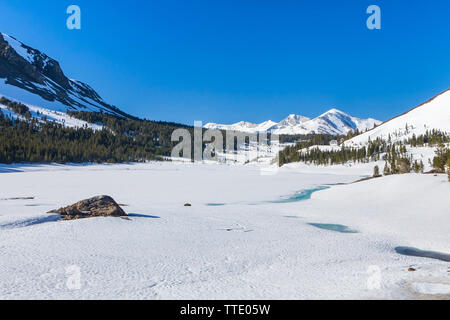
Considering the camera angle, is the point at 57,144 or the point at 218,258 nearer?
the point at 218,258

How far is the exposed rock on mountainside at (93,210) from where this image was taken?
18016mm

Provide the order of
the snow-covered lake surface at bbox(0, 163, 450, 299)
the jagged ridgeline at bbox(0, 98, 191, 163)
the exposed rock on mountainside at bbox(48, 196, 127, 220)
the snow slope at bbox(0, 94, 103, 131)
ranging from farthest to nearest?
the snow slope at bbox(0, 94, 103, 131), the jagged ridgeline at bbox(0, 98, 191, 163), the exposed rock on mountainside at bbox(48, 196, 127, 220), the snow-covered lake surface at bbox(0, 163, 450, 299)

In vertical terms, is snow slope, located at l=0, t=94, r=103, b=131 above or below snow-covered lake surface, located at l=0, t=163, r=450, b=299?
above

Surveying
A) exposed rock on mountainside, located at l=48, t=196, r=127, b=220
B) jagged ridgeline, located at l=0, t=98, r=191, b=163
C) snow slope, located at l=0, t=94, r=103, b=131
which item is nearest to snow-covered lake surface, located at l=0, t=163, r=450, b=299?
exposed rock on mountainside, located at l=48, t=196, r=127, b=220

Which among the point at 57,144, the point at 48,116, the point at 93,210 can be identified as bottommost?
the point at 93,210

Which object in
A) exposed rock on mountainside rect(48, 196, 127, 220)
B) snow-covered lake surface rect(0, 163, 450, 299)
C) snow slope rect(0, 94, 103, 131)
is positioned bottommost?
snow-covered lake surface rect(0, 163, 450, 299)

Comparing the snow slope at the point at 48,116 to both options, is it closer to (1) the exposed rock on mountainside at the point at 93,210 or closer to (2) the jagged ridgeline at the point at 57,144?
(2) the jagged ridgeline at the point at 57,144

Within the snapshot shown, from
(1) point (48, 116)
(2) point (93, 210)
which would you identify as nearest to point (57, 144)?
(1) point (48, 116)

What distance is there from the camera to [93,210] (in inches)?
745

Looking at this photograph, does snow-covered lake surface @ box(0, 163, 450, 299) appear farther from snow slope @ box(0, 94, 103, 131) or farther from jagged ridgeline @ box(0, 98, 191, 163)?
snow slope @ box(0, 94, 103, 131)

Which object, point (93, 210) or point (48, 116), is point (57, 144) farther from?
point (93, 210)

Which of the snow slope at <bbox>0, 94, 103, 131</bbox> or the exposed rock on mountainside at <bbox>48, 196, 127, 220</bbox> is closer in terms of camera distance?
the exposed rock on mountainside at <bbox>48, 196, 127, 220</bbox>

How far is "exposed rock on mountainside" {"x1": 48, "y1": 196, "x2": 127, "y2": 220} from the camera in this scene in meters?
18.0
